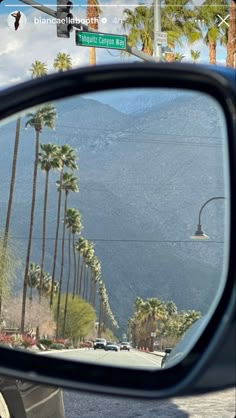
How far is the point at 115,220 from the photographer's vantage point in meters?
1.57

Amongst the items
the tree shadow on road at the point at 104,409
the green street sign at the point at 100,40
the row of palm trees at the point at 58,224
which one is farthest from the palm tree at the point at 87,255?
the green street sign at the point at 100,40

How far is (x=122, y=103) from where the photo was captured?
56.3 inches

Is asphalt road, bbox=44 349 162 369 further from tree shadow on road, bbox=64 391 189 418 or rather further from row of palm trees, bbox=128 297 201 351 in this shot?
tree shadow on road, bbox=64 391 189 418

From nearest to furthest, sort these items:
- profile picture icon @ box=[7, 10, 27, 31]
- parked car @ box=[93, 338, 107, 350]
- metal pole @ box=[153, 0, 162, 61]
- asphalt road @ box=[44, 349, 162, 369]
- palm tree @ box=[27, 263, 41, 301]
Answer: asphalt road @ box=[44, 349, 162, 369], parked car @ box=[93, 338, 107, 350], palm tree @ box=[27, 263, 41, 301], metal pole @ box=[153, 0, 162, 61], profile picture icon @ box=[7, 10, 27, 31]

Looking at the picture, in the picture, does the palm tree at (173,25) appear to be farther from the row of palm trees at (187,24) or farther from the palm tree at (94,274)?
the palm tree at (94,274)

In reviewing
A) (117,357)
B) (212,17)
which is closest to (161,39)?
(212,17)

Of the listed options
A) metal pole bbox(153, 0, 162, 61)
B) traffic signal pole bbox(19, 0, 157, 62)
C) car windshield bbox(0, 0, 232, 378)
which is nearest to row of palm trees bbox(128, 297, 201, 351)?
car windshield bbox(0, 0, 232, 378)

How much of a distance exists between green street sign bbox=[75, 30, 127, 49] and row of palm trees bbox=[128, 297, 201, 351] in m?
16.0

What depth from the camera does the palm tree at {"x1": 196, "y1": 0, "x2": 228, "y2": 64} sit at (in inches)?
1200

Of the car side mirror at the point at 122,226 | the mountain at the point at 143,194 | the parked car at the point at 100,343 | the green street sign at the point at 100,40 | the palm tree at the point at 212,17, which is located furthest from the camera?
the palm tree at the point at 212,17

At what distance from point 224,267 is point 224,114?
21 cm

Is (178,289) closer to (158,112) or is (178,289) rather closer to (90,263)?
(90,263)

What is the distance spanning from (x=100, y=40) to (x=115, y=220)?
54.5 ft

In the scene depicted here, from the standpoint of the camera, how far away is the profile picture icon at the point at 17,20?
3654 centimetres
